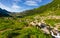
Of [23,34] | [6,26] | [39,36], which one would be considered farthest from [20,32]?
[6,26]

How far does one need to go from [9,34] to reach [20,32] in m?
1.58

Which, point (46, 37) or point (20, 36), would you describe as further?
point (46, 37)

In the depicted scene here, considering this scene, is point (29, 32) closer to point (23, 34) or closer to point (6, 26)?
point (23, 34)

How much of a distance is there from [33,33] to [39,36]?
952 mm

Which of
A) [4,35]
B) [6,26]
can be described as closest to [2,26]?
[6,26]

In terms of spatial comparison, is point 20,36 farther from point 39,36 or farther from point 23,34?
point 39,36

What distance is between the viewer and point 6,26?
3194 centimetres

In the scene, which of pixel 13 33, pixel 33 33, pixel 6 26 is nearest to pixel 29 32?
pixel 33 33

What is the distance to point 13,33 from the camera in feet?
85.8

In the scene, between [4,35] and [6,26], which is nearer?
[4,35]

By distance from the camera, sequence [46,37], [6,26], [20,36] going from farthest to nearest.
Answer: [6,26] → [46,37] → [20,36]

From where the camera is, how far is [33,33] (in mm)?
26812

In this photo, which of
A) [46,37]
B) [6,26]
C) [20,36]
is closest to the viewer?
[20,36]

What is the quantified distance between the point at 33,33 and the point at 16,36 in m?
2.56
